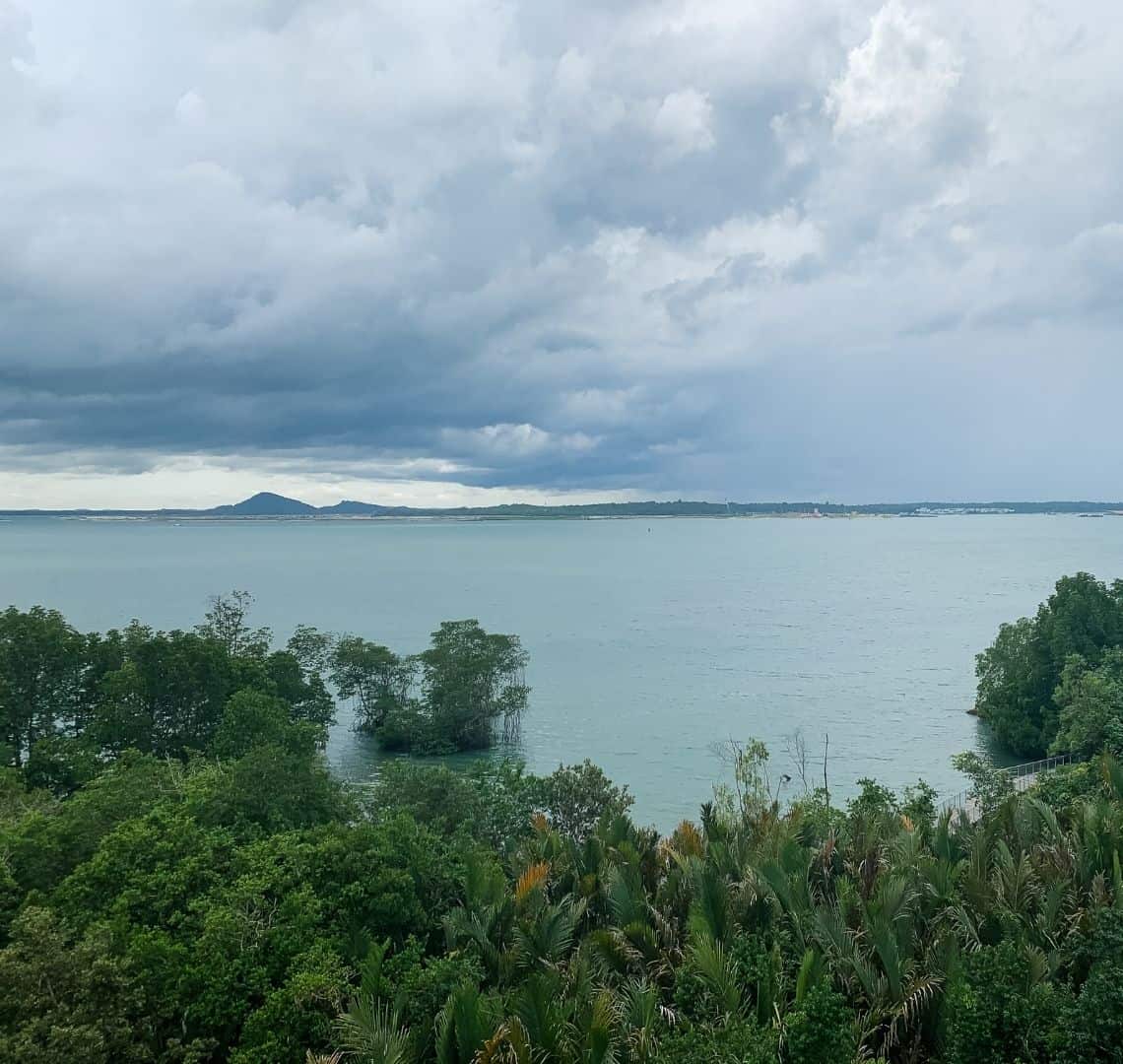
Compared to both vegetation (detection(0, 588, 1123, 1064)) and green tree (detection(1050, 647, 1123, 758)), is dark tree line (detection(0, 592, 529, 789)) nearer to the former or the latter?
vegetation (detection(0, 588, 1123, 1064))

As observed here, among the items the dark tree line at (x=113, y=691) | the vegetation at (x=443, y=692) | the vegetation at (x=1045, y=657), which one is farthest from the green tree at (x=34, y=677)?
the vegetation at (x=1045, y=657)

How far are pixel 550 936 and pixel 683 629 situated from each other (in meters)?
73.2

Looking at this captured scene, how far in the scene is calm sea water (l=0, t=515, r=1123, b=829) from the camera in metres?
45.5

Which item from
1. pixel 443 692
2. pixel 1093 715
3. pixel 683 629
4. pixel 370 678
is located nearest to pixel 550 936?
pixel 1093 715

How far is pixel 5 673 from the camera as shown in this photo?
31.7 metres

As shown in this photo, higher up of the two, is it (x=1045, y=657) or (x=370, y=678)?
(x=1045, y=657)

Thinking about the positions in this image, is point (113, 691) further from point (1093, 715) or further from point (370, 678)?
point (1093, 715)

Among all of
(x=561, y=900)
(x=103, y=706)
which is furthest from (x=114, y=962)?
(x=103, y=706)

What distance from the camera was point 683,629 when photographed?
8544 cm

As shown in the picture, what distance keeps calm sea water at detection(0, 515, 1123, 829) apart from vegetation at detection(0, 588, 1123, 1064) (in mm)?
18922

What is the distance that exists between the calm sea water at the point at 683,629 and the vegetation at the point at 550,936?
1892 cm

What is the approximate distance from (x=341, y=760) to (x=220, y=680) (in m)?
12.2

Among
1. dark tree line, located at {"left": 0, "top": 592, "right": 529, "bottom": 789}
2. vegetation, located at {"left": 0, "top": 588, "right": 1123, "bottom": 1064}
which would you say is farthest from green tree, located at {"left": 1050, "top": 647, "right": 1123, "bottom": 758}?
dark tree line, located at {"left": 0, "top": 592, "right": 529, "bottom": 789}

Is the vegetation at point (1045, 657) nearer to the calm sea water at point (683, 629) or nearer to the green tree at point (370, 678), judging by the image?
the calm sea water at point (683, 629)
